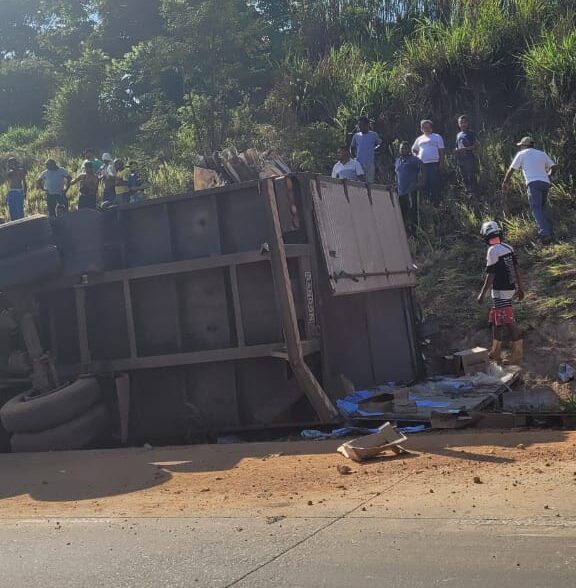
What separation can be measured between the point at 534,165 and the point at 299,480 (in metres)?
8.02

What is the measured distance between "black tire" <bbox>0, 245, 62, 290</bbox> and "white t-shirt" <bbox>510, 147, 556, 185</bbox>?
294 inches

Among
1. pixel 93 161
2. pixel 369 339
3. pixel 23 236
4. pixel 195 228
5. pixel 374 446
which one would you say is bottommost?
pixel 374 446

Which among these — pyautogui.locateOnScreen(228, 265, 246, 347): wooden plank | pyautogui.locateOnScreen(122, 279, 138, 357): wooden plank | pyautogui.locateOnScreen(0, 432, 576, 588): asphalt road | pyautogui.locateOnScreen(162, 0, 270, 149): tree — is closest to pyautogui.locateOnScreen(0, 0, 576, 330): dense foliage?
pyautogui.locateOnScreen(162, 0, 270, 149): tree

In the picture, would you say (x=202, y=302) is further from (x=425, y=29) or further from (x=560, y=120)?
(x=425, y=29)

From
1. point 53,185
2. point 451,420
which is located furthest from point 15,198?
point 451,420

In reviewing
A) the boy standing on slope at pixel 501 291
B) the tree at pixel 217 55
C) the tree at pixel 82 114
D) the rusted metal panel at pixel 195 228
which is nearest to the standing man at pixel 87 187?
the rusted metal panel at pixel 195 228

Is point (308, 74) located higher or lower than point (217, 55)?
lower

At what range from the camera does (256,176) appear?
10109mm

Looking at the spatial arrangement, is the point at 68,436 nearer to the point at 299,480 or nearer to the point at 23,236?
the point at 23,236

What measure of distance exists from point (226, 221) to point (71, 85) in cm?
2309

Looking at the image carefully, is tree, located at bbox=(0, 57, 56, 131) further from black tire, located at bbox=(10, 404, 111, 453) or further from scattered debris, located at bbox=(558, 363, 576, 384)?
scattered debris, located at bbox=(558, 363, 576, 384)

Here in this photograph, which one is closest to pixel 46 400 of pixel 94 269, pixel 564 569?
pixel 94 269

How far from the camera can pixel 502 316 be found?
1062cm

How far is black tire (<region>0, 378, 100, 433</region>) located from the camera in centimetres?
830
